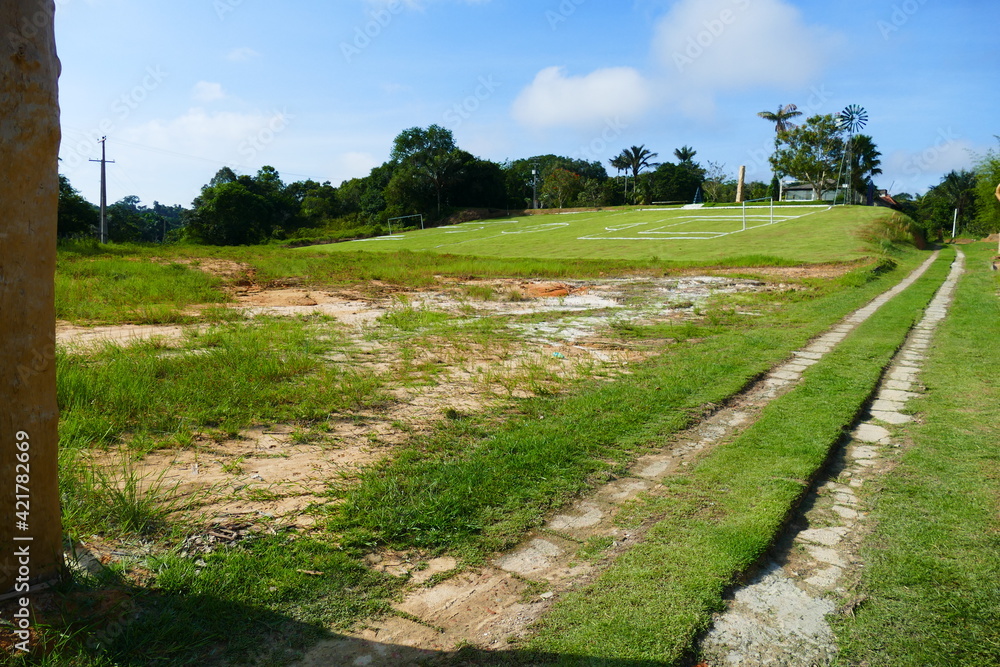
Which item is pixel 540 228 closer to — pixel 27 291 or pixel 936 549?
pixel 936 549

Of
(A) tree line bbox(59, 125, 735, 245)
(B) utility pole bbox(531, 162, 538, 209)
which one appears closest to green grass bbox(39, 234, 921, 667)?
(A) tree line bbox(59, 125, 735, 245)

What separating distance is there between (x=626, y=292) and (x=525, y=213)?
41.8 meters

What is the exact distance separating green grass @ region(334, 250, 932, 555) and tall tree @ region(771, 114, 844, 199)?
Answer: 48.8 metres

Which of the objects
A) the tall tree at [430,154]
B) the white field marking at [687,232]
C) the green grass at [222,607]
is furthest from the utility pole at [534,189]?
the green grass at [222,607]

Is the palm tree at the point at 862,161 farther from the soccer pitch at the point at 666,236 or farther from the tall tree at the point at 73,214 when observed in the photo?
the tall tree at the point at 73,214

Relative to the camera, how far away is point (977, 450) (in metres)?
3.82

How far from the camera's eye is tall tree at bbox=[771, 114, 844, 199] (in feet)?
153

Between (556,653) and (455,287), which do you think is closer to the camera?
(556,653)

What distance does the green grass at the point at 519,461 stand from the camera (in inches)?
110

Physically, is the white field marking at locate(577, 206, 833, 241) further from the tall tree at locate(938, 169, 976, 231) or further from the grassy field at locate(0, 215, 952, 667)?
the tall tree at locate(938, 169, 976, 231)

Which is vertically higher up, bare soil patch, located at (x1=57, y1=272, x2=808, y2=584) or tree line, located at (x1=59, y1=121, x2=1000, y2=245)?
tree line, located at (x1=59, y1=121, x2=1000, y2=245)

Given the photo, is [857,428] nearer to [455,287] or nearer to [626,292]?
A: [626,292]

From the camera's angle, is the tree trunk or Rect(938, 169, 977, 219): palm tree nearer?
the tree trunk

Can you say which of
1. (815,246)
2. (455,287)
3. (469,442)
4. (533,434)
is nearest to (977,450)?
(533,434)
